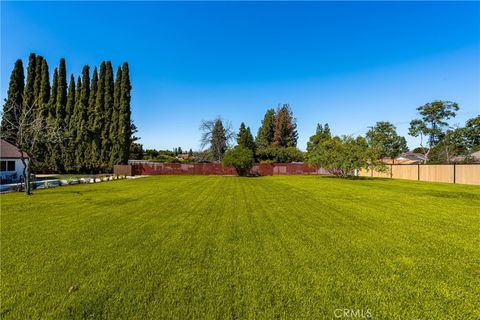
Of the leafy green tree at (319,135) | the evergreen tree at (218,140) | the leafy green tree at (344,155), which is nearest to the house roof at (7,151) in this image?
the leafy green tree at (344,155)

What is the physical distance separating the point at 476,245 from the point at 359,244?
2258 mm

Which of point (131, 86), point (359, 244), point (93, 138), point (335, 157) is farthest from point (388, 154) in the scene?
point (359, 244)

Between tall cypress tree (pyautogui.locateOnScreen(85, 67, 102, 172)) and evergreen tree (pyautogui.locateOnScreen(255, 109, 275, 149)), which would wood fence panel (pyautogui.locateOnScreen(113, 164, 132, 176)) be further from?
evergreen tree (pyautogui.locateOnScreen(255, 109, 275, 149))

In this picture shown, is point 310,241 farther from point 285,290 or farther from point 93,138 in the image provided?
point 93,138

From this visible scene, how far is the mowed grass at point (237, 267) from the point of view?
9.15 feet

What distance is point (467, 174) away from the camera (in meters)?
21.9

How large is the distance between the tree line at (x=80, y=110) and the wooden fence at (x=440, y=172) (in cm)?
3435

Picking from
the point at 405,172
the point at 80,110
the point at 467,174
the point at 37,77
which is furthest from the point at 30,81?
the point at 467,174

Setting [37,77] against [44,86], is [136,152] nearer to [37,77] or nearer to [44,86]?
[44,86]

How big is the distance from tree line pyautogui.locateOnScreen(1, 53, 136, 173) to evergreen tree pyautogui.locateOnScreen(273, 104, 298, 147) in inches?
1285

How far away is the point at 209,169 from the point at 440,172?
2569 centimetres

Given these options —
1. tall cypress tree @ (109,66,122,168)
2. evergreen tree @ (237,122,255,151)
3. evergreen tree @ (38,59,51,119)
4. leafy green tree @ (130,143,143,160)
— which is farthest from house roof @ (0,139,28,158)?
evergreen tree @ (237,122,255,151)

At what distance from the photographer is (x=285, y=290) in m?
3.14

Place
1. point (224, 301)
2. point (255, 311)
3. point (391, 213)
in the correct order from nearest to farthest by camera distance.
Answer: point (255, 311) → point (224, 301) → point (391, 213)
